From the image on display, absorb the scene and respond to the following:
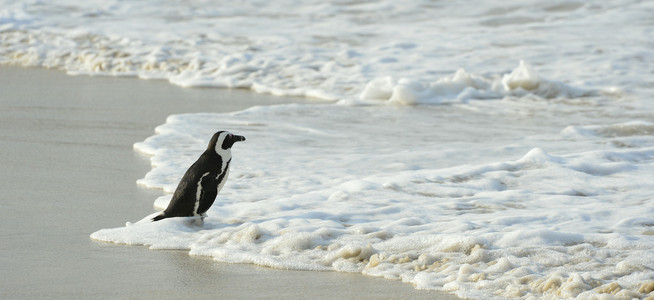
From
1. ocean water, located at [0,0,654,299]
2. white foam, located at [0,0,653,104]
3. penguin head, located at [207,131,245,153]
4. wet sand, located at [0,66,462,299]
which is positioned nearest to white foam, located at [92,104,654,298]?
ocean water, located at [0,0,654,299]

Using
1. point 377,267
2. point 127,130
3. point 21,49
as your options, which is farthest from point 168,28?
point 377,267

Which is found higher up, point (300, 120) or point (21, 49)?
point (21, 49)

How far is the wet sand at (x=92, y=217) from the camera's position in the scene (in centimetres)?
399

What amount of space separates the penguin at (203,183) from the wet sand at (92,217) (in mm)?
401

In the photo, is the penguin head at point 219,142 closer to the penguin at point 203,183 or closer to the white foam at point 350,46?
the penguin at point 203,183

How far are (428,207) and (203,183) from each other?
4.40 feet

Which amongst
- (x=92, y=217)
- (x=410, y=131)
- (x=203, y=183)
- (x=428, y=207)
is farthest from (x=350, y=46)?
(x=203, y=183)

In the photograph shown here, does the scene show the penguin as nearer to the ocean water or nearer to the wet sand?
the ocean water

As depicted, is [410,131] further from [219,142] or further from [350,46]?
[350,46]

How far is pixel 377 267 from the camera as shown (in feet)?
14.1

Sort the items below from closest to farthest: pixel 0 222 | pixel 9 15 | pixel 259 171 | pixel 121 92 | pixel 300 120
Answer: pixel 0 222
pixel 259 171
pixel 300 120
pixel 121 92
pixel 9 15

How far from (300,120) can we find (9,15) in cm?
967

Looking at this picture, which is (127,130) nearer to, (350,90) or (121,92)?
(121,92)

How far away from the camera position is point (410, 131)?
855cm
